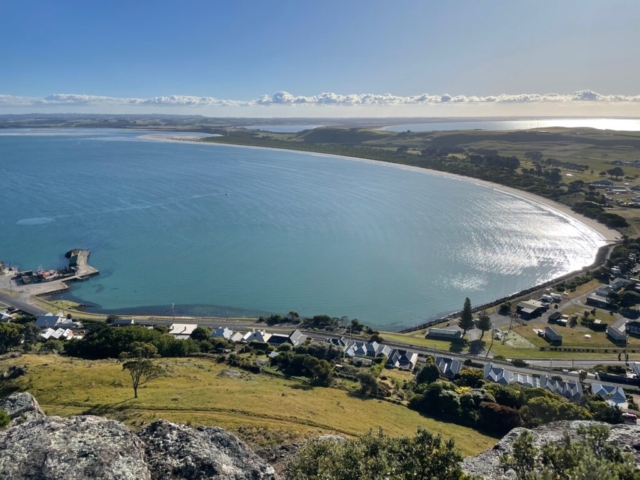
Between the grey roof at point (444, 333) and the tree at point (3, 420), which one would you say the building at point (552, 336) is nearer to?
the grey roof at point (444, 333)

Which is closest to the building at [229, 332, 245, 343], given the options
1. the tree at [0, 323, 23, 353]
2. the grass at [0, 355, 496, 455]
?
the grass at [0, 355, 496, 455]

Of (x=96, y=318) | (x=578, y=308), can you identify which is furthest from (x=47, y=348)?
(x=578, y=308)

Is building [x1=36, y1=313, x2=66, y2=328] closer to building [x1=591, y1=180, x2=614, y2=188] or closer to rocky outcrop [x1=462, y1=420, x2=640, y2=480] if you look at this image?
rocky outcrop [x1=462, y1=420, x2=640, y2=480]

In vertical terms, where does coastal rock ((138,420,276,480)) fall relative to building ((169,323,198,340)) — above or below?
above

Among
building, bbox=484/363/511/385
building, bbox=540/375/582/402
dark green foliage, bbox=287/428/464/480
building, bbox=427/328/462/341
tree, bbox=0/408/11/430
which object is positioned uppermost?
dark green foliage, bbox=287/428/464/480

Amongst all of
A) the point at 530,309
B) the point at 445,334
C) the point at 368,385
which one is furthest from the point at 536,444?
the point at 530,309

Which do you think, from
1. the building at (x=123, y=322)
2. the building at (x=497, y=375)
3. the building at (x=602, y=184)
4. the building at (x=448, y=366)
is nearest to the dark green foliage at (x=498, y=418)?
the building at (x=497, y=375)

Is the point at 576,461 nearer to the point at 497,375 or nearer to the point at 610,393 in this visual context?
the point at 497,375
